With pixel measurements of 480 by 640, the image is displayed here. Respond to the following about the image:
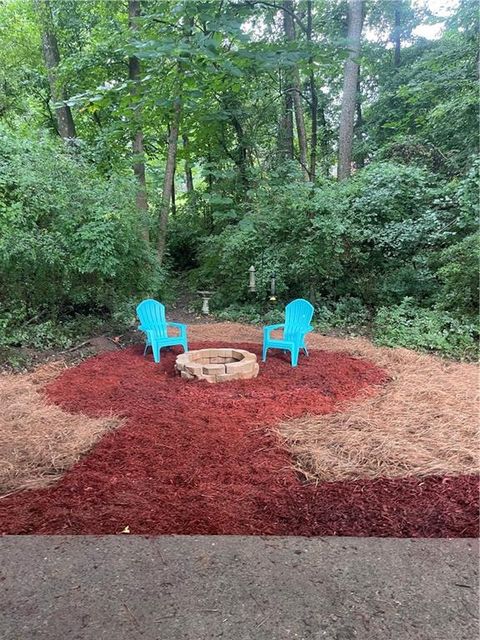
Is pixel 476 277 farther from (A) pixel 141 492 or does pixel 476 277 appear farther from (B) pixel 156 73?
(A) pixel 141 492

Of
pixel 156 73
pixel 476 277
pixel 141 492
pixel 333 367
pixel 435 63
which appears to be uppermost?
pixel 435 63

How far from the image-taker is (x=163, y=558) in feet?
4.96

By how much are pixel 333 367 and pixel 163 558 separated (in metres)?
2.96

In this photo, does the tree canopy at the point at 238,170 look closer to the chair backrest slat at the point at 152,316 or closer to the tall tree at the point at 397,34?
the tall tree at the point at 397,34

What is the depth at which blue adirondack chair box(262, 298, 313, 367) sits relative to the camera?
4371 mm

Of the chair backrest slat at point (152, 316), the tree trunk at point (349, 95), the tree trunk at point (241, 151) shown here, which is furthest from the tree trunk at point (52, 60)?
the tree trunk at point (349, 95)

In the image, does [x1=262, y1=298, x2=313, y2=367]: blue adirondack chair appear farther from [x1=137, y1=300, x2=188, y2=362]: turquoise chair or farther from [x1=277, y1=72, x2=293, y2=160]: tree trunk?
[x1=277, y1=72, x2=293, y2=160]: tree trunk

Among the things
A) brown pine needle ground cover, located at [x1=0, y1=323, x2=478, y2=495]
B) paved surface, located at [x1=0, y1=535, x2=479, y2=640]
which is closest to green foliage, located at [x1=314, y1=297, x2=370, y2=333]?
brown pine needle ground cover, located at [x1=0, y1=323, x2=478, y2=495]

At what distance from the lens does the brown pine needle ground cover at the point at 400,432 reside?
7.20ft

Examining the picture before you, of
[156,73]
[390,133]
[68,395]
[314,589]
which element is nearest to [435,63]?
[390,133]

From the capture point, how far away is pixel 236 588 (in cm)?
137

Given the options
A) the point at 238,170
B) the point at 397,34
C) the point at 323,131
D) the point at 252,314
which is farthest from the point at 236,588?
the point at 397,34

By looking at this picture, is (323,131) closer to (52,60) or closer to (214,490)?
(52,60)

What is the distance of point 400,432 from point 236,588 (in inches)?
63.7
